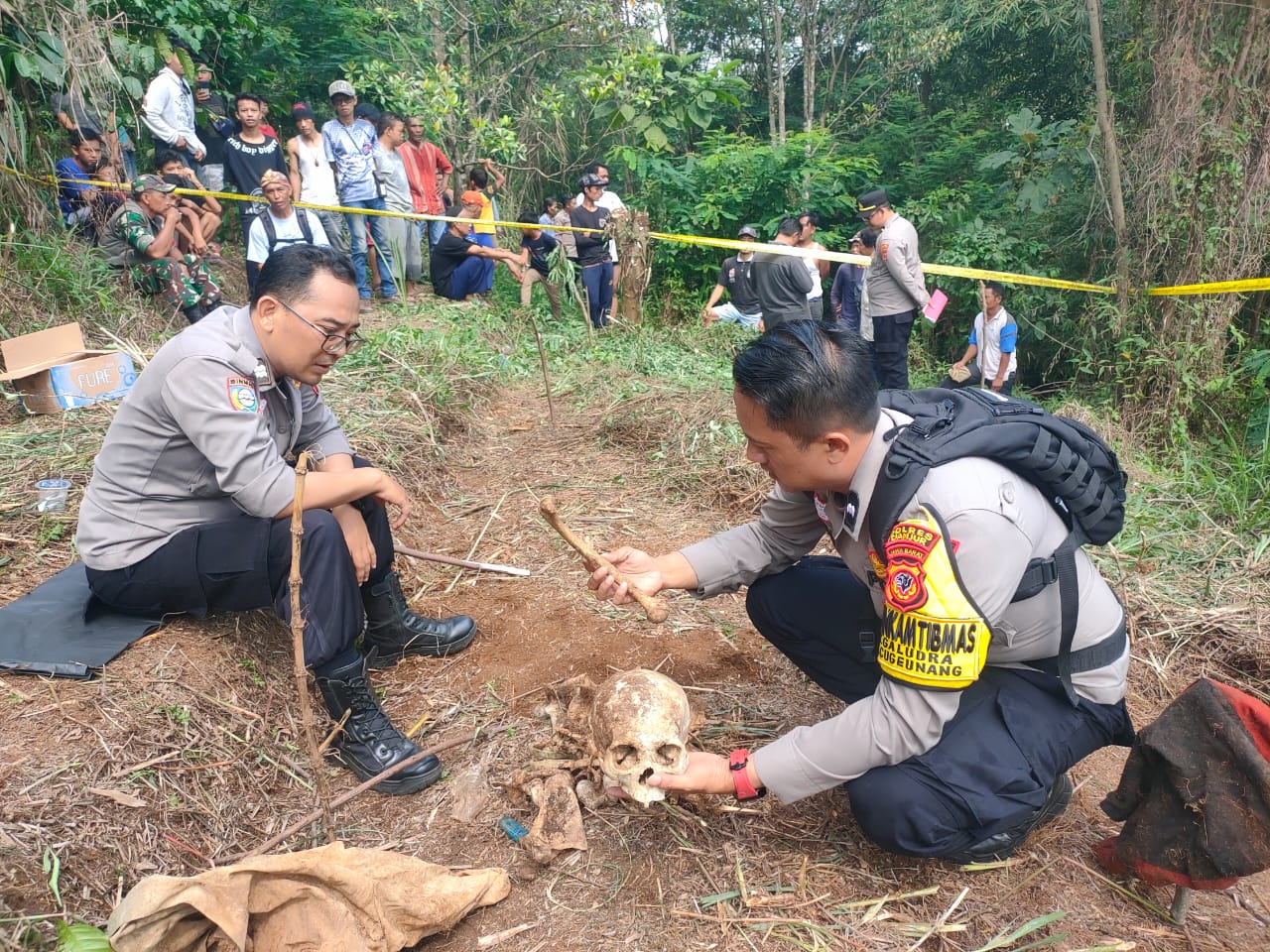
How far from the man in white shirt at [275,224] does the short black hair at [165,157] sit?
3.01 ft

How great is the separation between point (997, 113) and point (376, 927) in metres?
15.3

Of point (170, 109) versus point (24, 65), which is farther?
point (170, 109)

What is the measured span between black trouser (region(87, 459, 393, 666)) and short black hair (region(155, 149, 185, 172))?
628 centimetres

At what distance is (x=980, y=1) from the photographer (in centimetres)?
1272

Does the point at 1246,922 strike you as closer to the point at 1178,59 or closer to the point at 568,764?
the point at 568,764

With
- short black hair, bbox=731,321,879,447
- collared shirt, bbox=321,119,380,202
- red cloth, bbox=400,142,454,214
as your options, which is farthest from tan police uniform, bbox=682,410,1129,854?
red cloth, bbox=400,142,454,214

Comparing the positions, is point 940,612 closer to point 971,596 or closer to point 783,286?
point 971,596

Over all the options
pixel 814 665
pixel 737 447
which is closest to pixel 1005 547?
pixel 814 665

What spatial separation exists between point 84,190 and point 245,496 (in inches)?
223

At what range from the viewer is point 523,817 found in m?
2.40

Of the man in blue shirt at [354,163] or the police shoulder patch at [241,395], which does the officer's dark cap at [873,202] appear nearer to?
the man in blue shirt at [354,163]

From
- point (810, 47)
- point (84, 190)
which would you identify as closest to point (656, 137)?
point (84, 190)

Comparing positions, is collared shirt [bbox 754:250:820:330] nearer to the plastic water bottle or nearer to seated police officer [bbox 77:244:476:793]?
seated police officer [bbox 77:244:476:793]

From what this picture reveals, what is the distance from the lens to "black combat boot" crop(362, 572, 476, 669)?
3.06 meters
